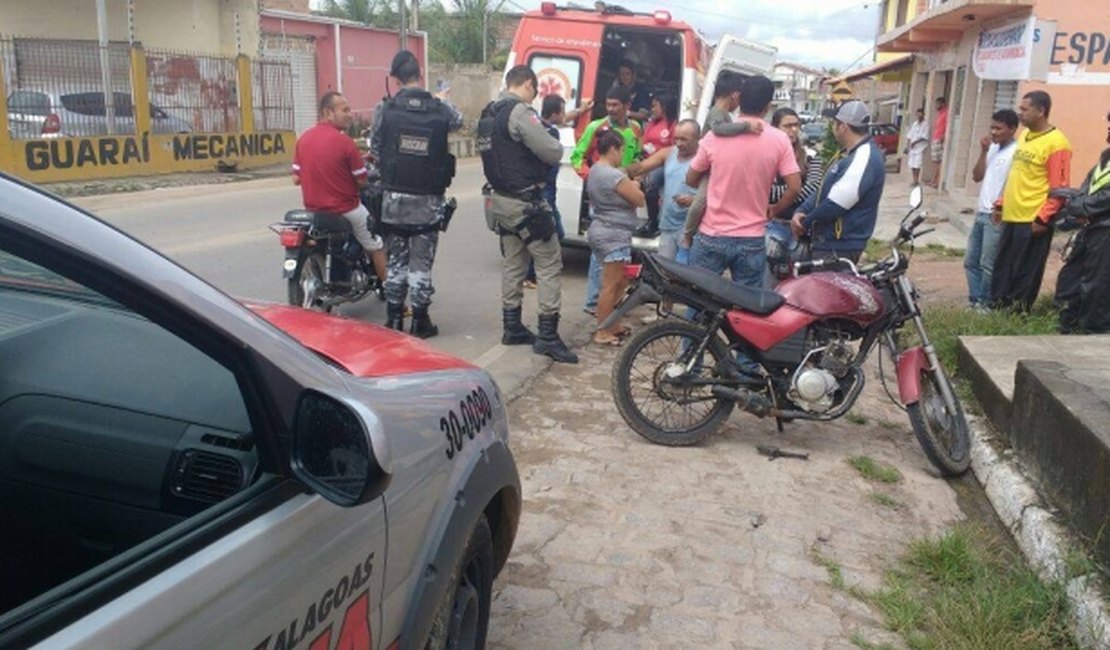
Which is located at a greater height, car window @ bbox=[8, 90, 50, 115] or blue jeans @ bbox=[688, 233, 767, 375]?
car window @ bbox=[8, 90, 50, 115]

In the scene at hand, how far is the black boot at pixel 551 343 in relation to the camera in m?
6.63

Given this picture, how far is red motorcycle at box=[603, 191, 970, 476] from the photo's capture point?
16.3ft

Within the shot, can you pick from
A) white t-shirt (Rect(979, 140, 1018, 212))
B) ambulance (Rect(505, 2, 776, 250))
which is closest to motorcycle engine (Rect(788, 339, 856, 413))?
white t-shirt (Rect(979, 140, 1018, 212))

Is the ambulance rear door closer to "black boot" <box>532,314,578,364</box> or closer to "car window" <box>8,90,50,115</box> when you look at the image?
"black boot" <box>532,314,578,364</box>

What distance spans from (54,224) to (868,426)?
5049mm

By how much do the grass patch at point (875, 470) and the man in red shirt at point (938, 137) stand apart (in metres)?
16.0

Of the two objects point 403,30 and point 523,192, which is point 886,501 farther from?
point 403,30

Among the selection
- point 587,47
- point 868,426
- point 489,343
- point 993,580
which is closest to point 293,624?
point 993,580

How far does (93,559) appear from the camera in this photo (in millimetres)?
1958

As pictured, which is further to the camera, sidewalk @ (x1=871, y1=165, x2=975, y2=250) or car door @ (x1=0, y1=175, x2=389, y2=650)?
sidewalk @ (x1=871, y1=165, x2=975, y2=250)

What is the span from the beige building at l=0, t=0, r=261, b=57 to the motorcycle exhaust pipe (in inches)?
837

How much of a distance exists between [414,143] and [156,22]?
21.2 meters

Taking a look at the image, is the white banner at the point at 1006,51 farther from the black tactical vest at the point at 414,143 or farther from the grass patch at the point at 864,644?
the grass patch at the point at 864,644

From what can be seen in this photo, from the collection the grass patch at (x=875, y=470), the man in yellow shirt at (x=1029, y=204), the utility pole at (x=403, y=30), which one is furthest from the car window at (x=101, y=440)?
the utility pole at (x=403, y=30)
